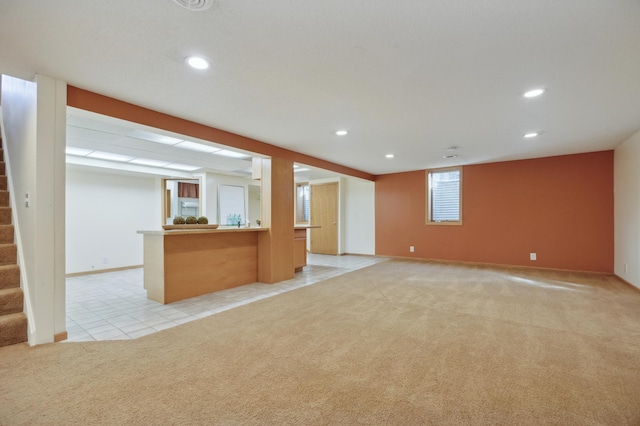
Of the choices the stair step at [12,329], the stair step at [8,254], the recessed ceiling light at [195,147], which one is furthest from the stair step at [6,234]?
the recessed ceiling light at [195,147]

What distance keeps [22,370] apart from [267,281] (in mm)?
2997

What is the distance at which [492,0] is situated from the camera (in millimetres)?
1613

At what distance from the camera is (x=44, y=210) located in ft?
8.02

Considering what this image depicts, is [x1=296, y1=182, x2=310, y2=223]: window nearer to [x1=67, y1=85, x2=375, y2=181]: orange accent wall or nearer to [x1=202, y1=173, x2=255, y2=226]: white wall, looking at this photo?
[x1=202, y1=173, x2=255, y2=226]: white wall

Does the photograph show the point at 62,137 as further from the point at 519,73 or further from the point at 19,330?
the point at 519,73

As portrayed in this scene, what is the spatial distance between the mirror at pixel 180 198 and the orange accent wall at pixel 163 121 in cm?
362

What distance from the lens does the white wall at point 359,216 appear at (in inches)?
321

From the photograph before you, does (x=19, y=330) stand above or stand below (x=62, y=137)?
below

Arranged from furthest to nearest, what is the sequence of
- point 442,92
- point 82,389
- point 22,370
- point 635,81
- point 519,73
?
point 442,92 < point 635,81 < point 519,73 < point 22,370 < point 82,389

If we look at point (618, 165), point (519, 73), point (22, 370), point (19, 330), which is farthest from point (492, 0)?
point (618, 165)

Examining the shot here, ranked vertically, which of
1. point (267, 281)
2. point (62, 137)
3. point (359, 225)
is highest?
point (62, 137)

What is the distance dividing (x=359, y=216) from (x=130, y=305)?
602 centimetres

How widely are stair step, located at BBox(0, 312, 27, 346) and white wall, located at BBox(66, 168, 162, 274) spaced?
377 centimetres

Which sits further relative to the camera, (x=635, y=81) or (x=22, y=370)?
(x=635, y=81)
